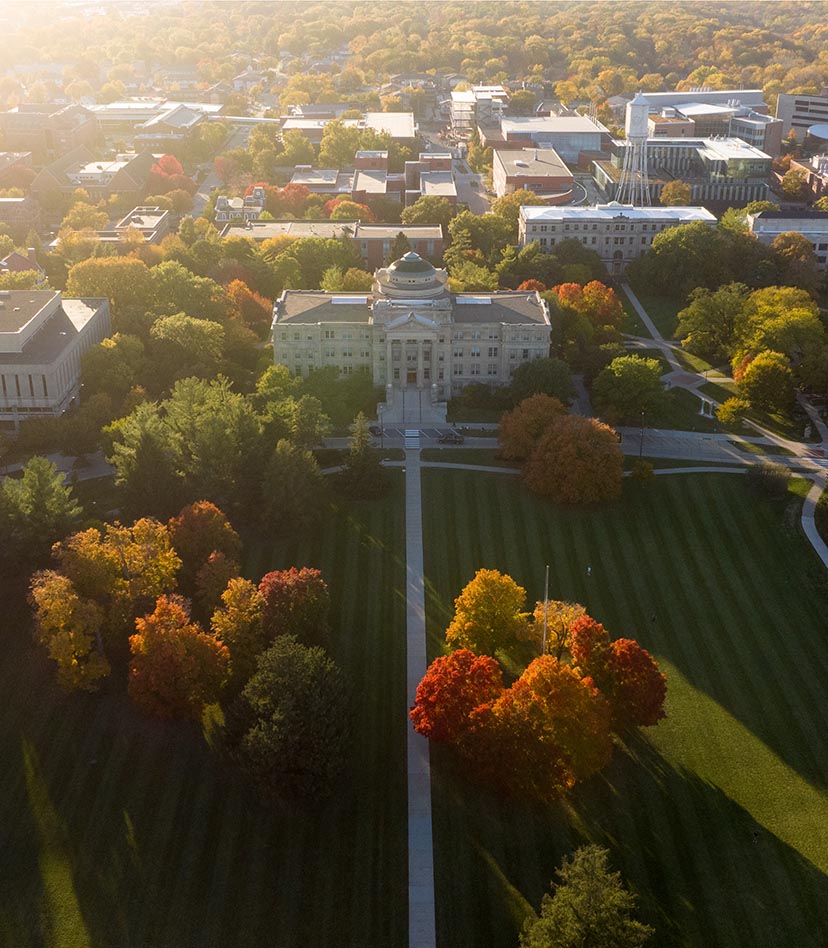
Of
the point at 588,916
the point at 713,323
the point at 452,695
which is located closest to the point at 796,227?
the point at 713,323

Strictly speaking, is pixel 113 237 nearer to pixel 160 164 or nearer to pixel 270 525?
pixel 160 164

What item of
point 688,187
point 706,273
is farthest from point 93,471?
point 688,187

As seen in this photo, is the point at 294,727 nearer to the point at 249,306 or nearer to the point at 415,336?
the point at 415,336

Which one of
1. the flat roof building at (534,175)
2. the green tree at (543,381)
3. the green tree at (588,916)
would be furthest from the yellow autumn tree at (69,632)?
the flat roof building at (534,175)

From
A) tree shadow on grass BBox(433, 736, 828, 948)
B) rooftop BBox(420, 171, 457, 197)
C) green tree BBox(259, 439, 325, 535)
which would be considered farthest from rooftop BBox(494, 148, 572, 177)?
tree shadow on grass BBox(433, 736, 828, 948)

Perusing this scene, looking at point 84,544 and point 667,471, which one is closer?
point 84,544

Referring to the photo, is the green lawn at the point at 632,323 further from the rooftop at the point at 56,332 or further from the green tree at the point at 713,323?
the rooftop at the point at 56,332

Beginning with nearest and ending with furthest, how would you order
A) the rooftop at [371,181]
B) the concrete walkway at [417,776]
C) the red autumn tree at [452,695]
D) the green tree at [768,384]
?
1. the concrete walkway at [417,776]
2. the red autumn tree at [452,695]
3. the green tree at [768,384]
4. the rooftop at [371,181]
